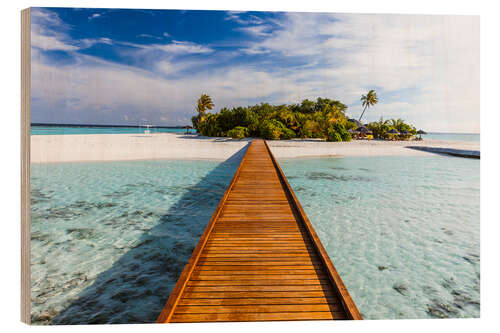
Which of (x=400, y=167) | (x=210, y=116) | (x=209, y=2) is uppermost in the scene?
(x=210, y=116)

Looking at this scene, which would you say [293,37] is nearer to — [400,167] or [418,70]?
[418,70]

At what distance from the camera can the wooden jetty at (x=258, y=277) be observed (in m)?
1.83

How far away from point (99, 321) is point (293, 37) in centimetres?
524

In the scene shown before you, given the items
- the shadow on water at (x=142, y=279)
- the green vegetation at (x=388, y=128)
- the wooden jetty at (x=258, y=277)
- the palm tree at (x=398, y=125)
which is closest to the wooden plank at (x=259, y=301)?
the wooden jetty at (x=258, y=277)

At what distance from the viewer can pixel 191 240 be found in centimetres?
422

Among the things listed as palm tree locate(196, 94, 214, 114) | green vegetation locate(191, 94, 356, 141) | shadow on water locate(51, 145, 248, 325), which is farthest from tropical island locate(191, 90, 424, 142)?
shadow on water locate(51, 145, 248, 325)

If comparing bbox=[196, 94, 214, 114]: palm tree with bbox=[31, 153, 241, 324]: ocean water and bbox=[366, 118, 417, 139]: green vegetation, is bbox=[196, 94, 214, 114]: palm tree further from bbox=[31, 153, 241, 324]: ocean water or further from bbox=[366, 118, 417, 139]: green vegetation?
bbox=[31, 153, 241, 324]: ocean water

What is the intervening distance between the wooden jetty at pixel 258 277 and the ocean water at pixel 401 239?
985 mm

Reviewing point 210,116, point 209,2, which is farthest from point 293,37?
point 210,116

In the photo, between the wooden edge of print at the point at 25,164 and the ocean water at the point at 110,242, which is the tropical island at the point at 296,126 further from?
the wooden edge of print at the point at 25,164

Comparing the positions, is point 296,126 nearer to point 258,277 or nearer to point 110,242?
point 110,242

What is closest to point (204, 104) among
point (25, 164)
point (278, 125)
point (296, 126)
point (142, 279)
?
point (278, 125)

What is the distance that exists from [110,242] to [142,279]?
1.39m
